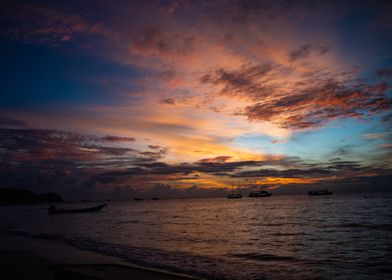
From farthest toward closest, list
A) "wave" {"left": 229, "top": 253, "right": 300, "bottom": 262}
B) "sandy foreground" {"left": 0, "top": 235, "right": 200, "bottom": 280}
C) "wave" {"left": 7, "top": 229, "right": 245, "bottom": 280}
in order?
"wave" {"left": 229, "top": 253, "right": 300, "bottom": 262}, "wave" {"left": 7, "top": 229, "right": 245, "bottom": 280}, "sandy foreground" {"left": 0, "top": 235, "right": 200, "bottom": 280}

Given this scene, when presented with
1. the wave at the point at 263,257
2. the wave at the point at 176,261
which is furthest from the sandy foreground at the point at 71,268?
the wave at the point at 263,257

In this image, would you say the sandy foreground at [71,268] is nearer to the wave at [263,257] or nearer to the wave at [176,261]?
the wave at [176,261]

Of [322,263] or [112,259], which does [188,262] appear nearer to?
[112,259]

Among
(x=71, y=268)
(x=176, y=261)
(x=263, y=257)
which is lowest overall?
(x=263, y=257)

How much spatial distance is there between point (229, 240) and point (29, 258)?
15.6 metres

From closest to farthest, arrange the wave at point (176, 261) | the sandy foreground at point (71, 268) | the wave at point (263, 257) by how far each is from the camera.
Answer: the sandy foreground at point (71, 268)
the wave at point (176, 261)
the wave at point (263, 257)

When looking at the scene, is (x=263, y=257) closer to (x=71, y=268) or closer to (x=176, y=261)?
(x=176, y=261)

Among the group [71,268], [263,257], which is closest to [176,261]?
[263,257]

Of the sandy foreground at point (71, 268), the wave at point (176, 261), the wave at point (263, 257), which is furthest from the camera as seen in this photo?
the wave at point (263, 257)

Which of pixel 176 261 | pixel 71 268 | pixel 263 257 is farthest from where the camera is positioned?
pixel 263 257

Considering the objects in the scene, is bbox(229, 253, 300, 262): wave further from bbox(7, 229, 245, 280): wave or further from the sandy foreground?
the sandy foreground

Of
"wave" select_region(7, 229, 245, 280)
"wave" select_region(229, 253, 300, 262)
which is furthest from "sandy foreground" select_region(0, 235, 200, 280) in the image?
"wave" select_region(229, 253, 300, 262)

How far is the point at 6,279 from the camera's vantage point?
11.6 metres

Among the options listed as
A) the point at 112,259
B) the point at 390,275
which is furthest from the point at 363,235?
the point at 112,259
